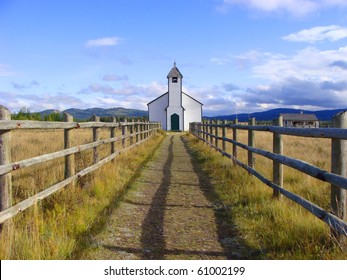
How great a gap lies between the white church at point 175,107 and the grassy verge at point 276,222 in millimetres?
51129

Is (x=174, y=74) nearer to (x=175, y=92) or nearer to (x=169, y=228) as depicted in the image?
(x=175, y=92)

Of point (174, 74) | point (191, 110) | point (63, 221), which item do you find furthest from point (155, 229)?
point (191, 110)

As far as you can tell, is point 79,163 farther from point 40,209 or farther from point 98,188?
point 40,209

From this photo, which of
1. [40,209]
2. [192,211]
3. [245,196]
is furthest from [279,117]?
[40,209]

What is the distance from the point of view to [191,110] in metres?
62.5

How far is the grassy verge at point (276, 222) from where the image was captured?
420 centimetres

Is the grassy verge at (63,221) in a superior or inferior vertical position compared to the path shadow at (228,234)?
superior

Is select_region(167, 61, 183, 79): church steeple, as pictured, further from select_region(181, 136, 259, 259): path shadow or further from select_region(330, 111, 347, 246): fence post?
select_region(330, 111, 347, 246): fence post

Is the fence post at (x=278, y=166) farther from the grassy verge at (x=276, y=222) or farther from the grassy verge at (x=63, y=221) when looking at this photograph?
the grassy verge at (x=63, y=221)

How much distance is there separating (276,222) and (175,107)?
54.8 meters

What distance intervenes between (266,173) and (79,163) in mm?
4393

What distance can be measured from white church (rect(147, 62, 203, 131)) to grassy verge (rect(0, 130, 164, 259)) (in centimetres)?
5143

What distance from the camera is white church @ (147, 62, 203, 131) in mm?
59781

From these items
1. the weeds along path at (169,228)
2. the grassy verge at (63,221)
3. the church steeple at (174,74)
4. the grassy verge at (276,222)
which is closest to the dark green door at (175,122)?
the church steeple at (174,74)
